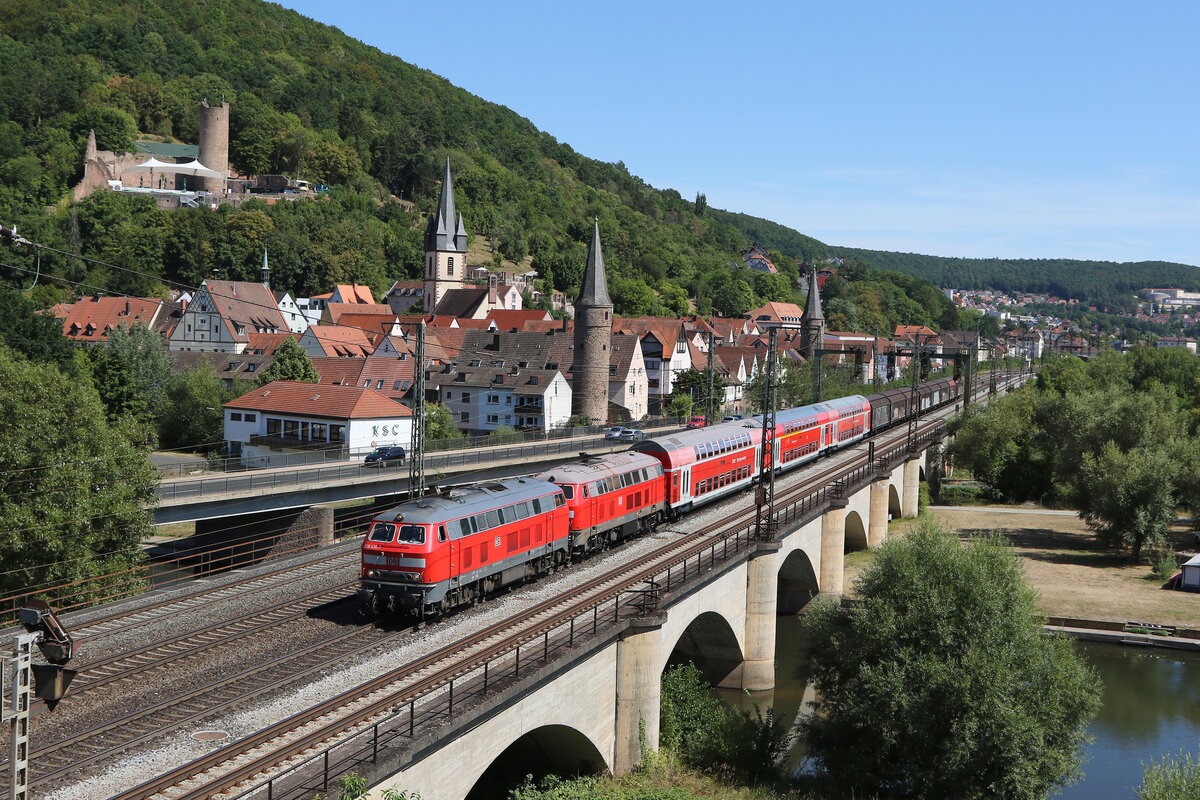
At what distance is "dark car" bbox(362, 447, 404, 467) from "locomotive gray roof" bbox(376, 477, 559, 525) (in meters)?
23.0

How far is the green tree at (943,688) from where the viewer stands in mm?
27109

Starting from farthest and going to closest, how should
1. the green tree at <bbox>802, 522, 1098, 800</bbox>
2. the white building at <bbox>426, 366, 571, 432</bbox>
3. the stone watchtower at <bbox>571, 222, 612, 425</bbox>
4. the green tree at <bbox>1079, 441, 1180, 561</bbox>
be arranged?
the stone watchtower at <bbox>571, 222, 612, 425</bbox> → the white building at <bbox>426, 366, 571, 432</bbox> → the green tree at <bbox>1079, 441, 1180, 561</bbox> → the green tree at <bbox>802, 522, 1098, 800</bbox>

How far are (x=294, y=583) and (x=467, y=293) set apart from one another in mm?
105222

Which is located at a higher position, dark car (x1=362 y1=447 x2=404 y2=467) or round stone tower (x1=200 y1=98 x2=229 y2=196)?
round stone tower (x1=200 y1=98 x2=229 y2=196)

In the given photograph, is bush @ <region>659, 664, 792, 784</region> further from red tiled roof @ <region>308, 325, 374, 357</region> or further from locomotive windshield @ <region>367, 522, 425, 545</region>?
red tiled roof @ <region>308, 325, 374, 357</region>

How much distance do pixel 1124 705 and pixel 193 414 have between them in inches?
2303

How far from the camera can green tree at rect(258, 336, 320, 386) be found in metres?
77.9

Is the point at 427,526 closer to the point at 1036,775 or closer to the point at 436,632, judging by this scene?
the point at 436,632

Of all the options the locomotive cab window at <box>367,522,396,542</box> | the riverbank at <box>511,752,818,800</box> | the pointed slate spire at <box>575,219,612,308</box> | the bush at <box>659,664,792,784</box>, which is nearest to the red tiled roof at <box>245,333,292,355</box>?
the pointed slate spire at <box>575,219,612,308</box>

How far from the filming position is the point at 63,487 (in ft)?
117

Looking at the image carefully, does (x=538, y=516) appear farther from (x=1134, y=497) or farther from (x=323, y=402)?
(x=1134, y=497)

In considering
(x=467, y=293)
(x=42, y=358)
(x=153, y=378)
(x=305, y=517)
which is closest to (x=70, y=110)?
(x=467, y=293)

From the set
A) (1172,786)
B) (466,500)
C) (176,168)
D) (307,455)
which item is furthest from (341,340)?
(176,168)

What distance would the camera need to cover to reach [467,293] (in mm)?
134000
